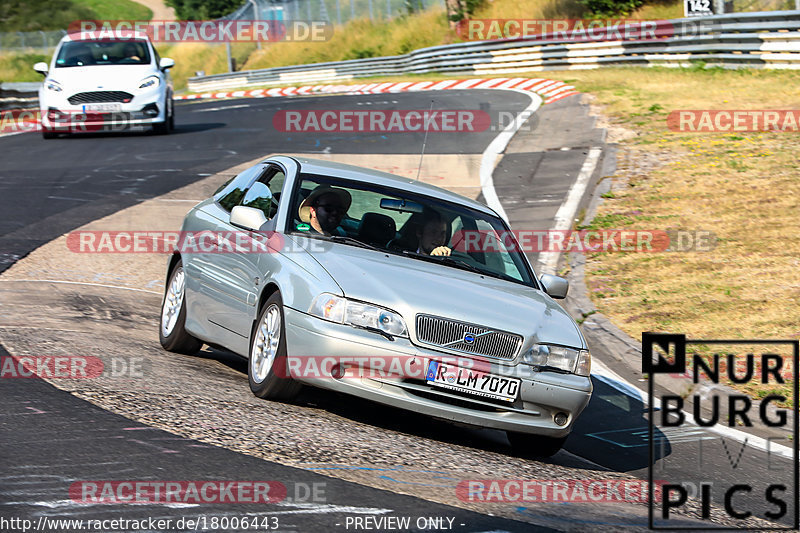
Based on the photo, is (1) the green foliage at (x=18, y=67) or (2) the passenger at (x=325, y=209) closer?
(2) the passenger at (x=325, y=209)

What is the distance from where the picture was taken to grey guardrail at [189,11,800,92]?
2573 centimetres

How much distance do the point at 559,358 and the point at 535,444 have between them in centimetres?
56

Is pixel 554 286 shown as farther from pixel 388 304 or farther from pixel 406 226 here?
pixel 388 304

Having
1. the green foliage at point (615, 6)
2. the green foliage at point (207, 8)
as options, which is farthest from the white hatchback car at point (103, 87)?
the green foliage at point (207, 8)

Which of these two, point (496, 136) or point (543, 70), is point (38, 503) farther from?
point (543, 70)

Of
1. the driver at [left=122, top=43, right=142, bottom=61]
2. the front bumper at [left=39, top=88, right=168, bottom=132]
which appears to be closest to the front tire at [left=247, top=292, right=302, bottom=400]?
the front bumper at [left=39, top=88, right=168, bottom=132]

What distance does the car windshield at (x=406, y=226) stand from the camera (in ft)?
25.3

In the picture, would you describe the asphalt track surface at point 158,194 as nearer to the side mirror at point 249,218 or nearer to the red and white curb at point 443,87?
the red and white curb at point 443,87

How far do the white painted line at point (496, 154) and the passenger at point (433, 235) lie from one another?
245 inches

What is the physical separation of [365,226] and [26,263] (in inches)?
219

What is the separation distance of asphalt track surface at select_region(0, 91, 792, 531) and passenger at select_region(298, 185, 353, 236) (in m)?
2.09

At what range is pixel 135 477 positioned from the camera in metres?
5.04

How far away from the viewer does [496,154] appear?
20.7 meters

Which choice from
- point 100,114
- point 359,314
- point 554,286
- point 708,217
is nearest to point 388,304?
point 359,314
